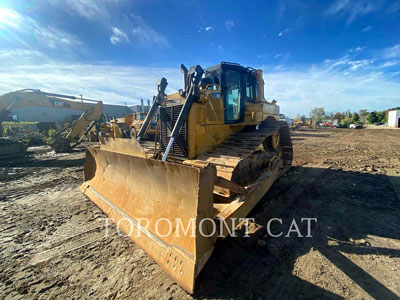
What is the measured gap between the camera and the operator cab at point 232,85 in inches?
173

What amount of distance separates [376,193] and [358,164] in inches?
132

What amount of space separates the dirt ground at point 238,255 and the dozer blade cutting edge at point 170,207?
0.24 m

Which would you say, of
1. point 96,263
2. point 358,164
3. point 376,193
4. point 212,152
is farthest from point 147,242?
point 358,164

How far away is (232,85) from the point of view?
4582 mm

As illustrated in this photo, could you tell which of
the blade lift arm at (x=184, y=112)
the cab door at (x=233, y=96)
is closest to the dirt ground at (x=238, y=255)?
the blade lift arm at (x=184, y=112)

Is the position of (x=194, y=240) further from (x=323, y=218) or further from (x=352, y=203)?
(x=352, y=203)

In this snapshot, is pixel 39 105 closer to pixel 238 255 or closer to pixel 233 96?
pixel 233 96

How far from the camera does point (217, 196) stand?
3076 millimetres

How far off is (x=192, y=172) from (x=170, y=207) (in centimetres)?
73

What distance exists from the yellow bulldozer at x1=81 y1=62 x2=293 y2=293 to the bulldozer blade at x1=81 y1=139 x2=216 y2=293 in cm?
1

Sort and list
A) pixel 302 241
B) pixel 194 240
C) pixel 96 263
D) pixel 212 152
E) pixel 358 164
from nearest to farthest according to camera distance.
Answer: pixel 194 240
pixel 96 263
pixel 302 241
pixel 212 152
pixel 358 164

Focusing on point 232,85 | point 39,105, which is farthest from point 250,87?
point 39,105

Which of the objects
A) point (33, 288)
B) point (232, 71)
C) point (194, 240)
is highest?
point (232, 71)

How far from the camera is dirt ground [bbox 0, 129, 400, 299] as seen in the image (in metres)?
1.96
